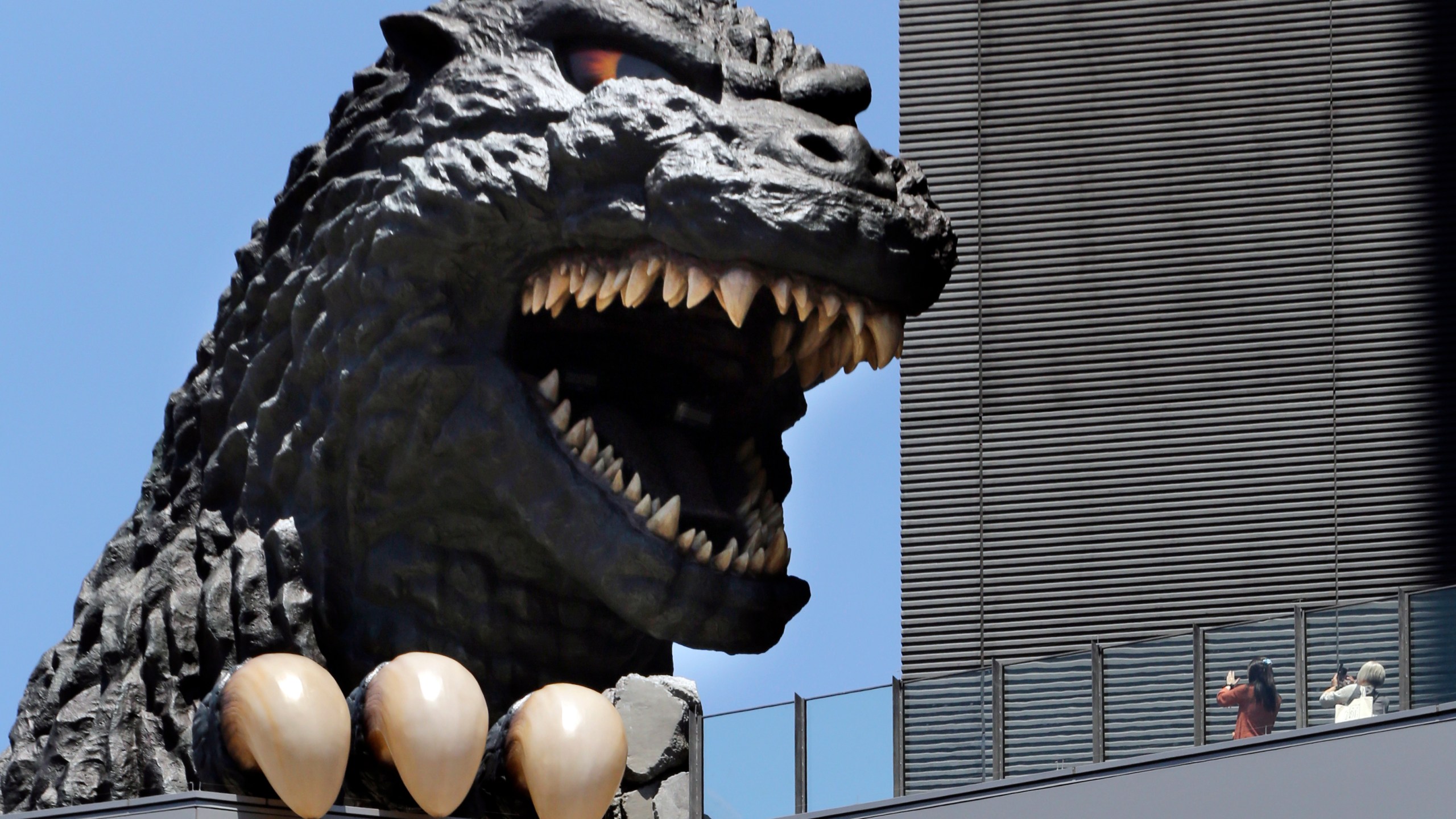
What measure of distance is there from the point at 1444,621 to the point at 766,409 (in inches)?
173

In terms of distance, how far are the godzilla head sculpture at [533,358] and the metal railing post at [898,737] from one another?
3136mm

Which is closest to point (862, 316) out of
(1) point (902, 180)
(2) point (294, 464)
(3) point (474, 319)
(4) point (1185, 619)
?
(1) point (902, 180)

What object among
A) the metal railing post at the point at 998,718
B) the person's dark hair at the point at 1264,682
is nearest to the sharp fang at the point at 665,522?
the metal railing post at the point at 998,718

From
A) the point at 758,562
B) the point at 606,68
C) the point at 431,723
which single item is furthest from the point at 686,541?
the point at 606,68

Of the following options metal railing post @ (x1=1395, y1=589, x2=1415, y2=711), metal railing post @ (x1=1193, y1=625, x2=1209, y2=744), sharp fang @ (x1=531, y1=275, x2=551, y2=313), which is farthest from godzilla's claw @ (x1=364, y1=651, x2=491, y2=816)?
metal railing post @ (x1=1395, y1=589, x2=1415, y2=711)

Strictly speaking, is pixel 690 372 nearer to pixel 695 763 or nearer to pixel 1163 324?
pixel 695 763

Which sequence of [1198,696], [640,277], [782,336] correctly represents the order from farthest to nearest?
[1198,696], [782,336], [640,277]

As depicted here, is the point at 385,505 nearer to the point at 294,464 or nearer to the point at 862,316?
the point at 294,464

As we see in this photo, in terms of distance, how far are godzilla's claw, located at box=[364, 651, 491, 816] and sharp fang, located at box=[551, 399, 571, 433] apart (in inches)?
24.3

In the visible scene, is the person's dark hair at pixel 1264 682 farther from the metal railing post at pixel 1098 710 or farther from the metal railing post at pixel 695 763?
the metal railing post at pixel 695 763

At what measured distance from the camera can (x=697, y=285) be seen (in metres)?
5.39

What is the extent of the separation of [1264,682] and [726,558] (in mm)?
4339

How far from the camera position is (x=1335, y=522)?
18.2 meters

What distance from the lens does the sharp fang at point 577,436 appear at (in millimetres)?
5531
